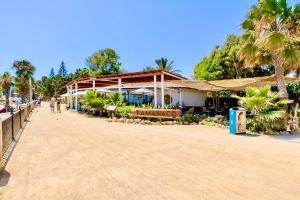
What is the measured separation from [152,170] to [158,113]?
11.3m

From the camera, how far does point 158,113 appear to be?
17.6 metres

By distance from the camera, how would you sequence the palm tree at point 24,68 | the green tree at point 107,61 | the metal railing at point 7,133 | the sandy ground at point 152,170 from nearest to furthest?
the sandy ground at point 152,170
the metal railing at point 7,133
the palm tree at point 24,68
the green tree at point 107,61

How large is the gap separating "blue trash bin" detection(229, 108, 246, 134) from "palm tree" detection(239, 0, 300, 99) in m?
2.64

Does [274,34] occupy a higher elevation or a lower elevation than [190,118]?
higher

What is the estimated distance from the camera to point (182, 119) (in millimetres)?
16844

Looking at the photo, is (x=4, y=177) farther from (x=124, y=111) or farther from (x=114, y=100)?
(x=114, y=100)

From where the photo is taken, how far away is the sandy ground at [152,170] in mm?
4820

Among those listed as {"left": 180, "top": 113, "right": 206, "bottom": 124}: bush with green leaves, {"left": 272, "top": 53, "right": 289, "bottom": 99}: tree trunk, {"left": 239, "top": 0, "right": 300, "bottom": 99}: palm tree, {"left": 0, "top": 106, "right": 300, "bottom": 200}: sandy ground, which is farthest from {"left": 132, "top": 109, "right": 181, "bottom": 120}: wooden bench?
{"left": 0, "top": 106, "right": 300, "bottom": 200}: sandy ground

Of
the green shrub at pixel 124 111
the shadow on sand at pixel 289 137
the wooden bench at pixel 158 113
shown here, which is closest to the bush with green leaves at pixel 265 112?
the shadow on sand at pixel 289 137

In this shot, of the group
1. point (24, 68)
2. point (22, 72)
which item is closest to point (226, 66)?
point (24, 68)

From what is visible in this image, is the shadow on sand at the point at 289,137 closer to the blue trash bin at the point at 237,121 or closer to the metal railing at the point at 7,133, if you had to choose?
the blue trash bin at the point at 237,121

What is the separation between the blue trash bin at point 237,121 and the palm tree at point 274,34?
2639 mm

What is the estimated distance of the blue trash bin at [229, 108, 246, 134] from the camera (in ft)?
41.0

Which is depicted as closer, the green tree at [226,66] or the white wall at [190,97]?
the white wall at [190,97]
